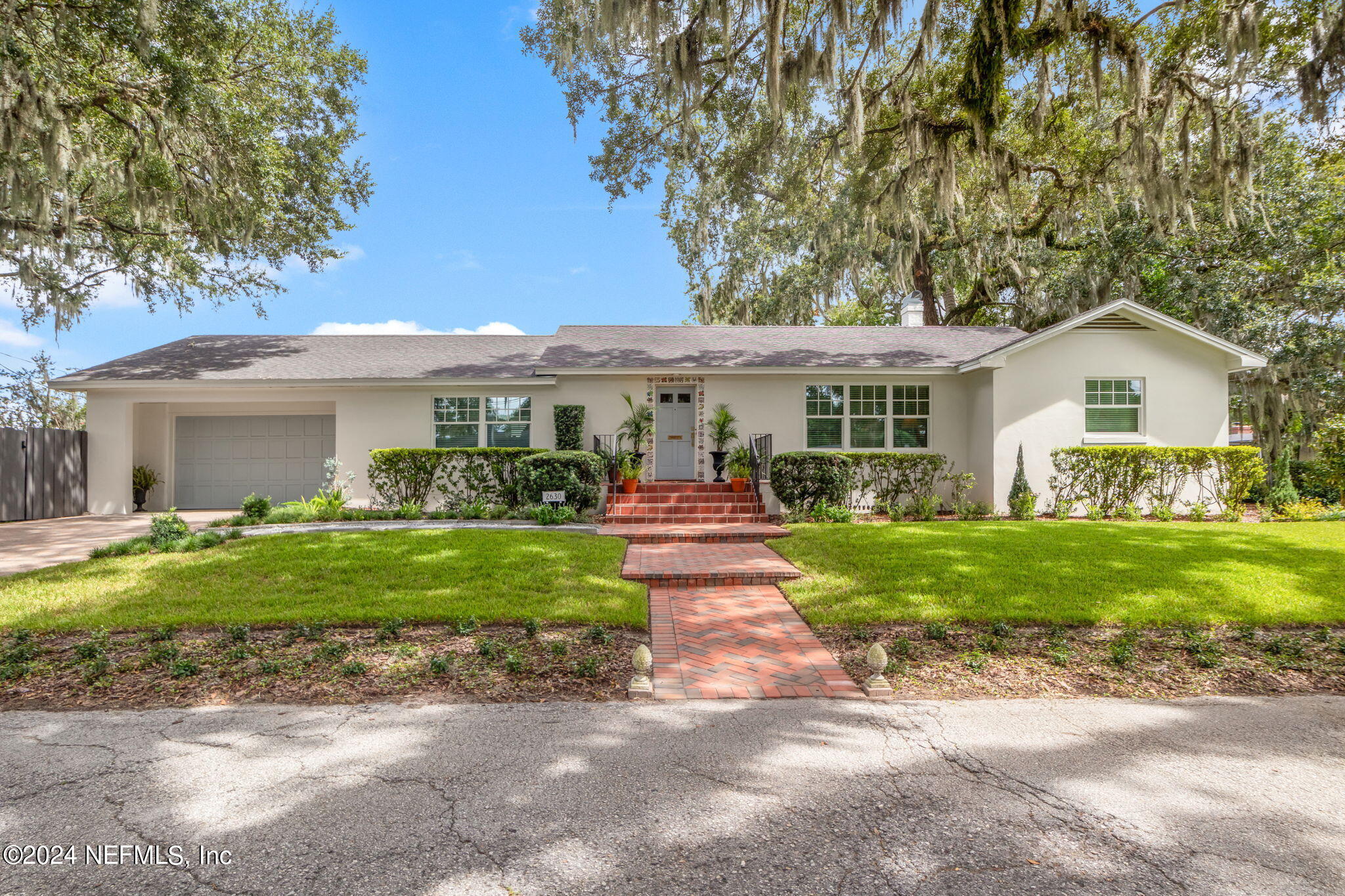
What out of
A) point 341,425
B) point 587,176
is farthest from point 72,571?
point 587,176

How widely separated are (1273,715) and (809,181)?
41.2ft

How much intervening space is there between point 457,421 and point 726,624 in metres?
9.14

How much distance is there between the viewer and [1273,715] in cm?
370

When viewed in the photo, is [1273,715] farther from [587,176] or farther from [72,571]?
[587,176]

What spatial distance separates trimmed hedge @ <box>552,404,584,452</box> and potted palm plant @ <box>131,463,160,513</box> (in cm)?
924

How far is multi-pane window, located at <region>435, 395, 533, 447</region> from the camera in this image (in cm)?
1295

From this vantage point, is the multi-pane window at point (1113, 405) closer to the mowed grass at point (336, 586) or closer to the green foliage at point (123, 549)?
the mowed grass at point (336, 586)

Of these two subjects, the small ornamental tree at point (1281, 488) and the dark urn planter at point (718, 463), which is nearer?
the small ornamental tree at point (1281, 488)

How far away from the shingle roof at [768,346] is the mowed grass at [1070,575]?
501cm

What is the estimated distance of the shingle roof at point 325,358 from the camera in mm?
12719

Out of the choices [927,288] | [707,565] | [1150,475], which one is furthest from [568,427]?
[927,288]

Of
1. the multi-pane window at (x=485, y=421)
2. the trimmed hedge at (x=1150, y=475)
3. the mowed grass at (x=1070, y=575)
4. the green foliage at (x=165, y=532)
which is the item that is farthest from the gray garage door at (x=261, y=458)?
the trimmed hedge at (x=1150, y=475)

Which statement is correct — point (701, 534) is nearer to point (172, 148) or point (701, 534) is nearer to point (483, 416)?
point (483, 416)

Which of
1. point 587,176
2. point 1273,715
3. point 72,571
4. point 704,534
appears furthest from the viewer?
point 587,176
